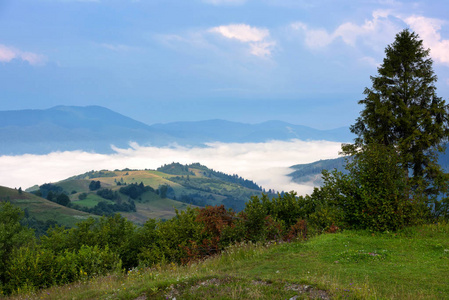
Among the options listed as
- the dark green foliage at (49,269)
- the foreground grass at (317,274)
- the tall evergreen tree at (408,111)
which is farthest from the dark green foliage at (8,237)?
the tall evergreen tree at (408,111)

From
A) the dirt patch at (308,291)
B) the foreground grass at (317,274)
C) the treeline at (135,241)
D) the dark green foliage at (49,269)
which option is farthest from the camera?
the treeline at (135,241)

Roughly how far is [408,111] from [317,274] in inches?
1063

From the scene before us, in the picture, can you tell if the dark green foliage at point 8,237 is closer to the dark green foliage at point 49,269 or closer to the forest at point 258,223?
the forest at point 258,223

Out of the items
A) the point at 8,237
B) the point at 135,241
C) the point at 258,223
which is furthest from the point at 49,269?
the point at 8,237

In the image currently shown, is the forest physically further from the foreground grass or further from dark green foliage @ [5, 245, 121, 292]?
the foreground grass

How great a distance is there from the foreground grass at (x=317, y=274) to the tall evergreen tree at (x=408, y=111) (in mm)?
16677

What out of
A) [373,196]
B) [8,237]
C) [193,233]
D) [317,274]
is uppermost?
[373,196]

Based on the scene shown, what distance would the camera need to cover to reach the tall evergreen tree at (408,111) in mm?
33969

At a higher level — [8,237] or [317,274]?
[317,274]

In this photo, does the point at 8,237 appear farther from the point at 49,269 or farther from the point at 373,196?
the point at 373,196

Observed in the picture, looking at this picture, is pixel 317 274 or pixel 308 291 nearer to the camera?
pixel 308 291

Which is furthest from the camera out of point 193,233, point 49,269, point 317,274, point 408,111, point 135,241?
point 408,111

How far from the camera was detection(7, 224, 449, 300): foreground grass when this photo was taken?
34.7 feet

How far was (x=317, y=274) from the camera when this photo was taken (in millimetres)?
12797
